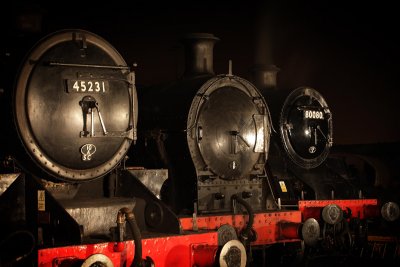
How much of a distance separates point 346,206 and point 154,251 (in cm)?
456

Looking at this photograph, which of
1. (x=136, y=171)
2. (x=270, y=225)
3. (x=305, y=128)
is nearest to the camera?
→ (x=136, y=171)

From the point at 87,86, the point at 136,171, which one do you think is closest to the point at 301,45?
the point at 136,171

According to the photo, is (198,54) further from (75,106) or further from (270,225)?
(75,106)

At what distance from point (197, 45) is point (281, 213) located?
93.1 inches

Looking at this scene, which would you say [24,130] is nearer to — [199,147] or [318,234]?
[199,147]

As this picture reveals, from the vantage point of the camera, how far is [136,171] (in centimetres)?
600

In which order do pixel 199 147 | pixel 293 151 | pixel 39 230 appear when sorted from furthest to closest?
pixel 293 151, pixel 199 147, pixel 39 230

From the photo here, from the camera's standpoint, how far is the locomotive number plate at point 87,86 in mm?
5379

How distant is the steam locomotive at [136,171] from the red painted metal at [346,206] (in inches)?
1.1

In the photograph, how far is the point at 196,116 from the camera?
723cm

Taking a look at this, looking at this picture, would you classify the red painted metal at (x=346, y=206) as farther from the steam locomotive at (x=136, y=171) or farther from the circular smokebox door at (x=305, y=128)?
the circular smokebox door at (x=305, y=128)

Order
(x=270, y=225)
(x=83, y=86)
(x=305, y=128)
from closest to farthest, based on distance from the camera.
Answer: (x=83, y=86)
(x=270, y=225)
(x=305, y=128)

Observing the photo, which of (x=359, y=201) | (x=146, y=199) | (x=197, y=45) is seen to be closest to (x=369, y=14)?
(x=359, y=201)

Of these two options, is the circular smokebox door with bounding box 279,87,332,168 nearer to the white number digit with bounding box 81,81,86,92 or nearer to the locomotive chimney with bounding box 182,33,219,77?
the locomotive chimney with bounding box 182,33,219,77
